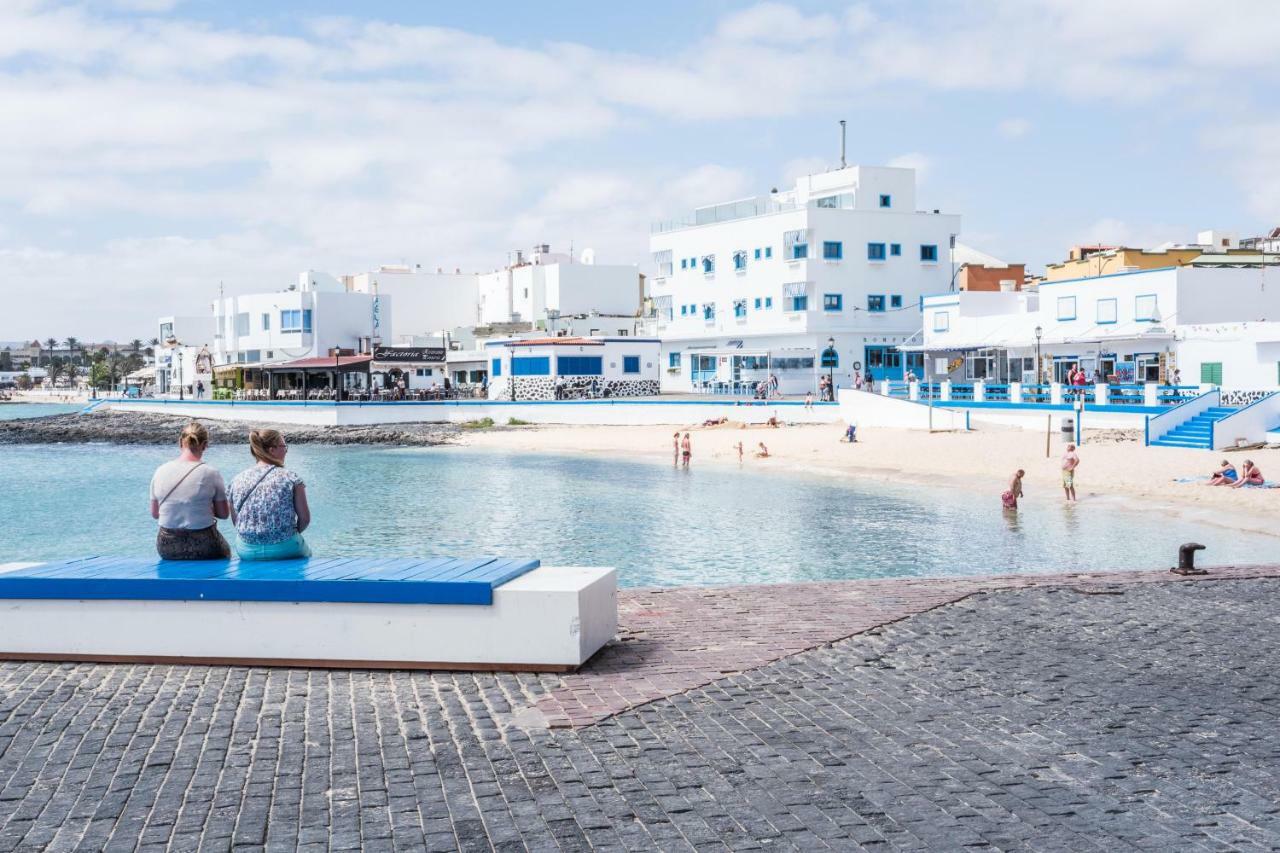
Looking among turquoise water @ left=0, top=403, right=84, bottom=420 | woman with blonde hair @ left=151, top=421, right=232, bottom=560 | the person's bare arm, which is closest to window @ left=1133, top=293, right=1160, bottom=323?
the person's bare arm

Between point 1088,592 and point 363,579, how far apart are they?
7.28m

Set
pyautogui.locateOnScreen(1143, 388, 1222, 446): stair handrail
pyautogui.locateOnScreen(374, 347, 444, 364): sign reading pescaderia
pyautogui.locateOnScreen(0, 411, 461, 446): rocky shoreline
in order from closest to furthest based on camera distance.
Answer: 1. pyautogui.locateOnScreen(1143, 388, 1222, 446): stair handrail
2. pyautogui.locateOnScreen(0, 411, 461, 446): rocky shoreline
3. pyautogui.locateOnScreen(374, 347, 444, 364): sign reading pescaderia

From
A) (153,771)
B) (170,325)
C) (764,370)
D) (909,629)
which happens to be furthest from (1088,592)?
(170,325)

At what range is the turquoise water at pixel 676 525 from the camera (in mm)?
21500

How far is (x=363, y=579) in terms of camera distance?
836 centimetres

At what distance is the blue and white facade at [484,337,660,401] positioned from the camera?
6756 centimetres

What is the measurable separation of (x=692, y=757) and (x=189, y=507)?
4.84 m

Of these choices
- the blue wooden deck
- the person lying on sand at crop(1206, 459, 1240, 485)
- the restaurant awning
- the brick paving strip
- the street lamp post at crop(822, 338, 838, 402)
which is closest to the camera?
the brick paving strip

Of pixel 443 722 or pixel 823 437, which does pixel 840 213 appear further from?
pixel 443 722

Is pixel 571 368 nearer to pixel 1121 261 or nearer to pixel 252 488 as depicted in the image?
pixel 1121 261

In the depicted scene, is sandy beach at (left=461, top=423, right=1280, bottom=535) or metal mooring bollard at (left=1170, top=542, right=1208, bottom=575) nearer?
metal mooring bollard at (left=1170, top=542, right=1208, bottom=575)

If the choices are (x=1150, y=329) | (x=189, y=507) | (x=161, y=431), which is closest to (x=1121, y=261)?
(x=1150, y=329)

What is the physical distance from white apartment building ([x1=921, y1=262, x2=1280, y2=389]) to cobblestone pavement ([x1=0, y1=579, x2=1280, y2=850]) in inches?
1389

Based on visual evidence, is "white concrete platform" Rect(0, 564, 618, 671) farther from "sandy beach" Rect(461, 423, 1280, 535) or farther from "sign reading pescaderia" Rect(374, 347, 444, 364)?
"sign reading pescaderia" Rect(374, 347, 444, 364)
